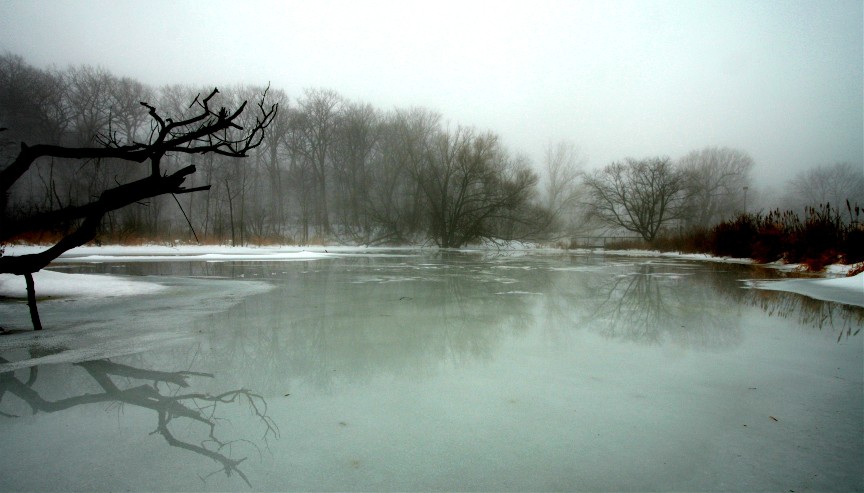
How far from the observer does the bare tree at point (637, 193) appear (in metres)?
31.7

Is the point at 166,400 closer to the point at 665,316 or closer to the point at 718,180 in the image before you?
the point at 665,316

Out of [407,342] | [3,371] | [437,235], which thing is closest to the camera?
[3,371]

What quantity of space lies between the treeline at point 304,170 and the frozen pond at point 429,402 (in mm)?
21923

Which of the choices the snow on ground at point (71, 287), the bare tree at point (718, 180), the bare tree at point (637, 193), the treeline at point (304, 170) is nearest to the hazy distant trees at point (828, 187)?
the bare tree at point (718, 180)

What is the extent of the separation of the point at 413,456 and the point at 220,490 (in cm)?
74

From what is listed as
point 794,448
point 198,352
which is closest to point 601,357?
point 794,448

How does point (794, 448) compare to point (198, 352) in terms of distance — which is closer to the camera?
point (794, 448)

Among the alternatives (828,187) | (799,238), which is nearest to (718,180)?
(828,187)

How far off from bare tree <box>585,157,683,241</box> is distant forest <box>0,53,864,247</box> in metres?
0.11

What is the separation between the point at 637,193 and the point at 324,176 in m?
25.0

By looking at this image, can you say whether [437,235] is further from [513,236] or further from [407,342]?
[407,342]

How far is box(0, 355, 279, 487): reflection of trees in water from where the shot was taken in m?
1.91

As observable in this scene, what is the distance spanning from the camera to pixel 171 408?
230cm

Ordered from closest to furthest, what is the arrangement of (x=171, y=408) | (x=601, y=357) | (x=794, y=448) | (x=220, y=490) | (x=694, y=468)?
1. (x=220, y=490)
2. (x=694, y=468)
3. (x=794, y=448)
4. (x=171, y=408)
5. (x=601, y=357)
